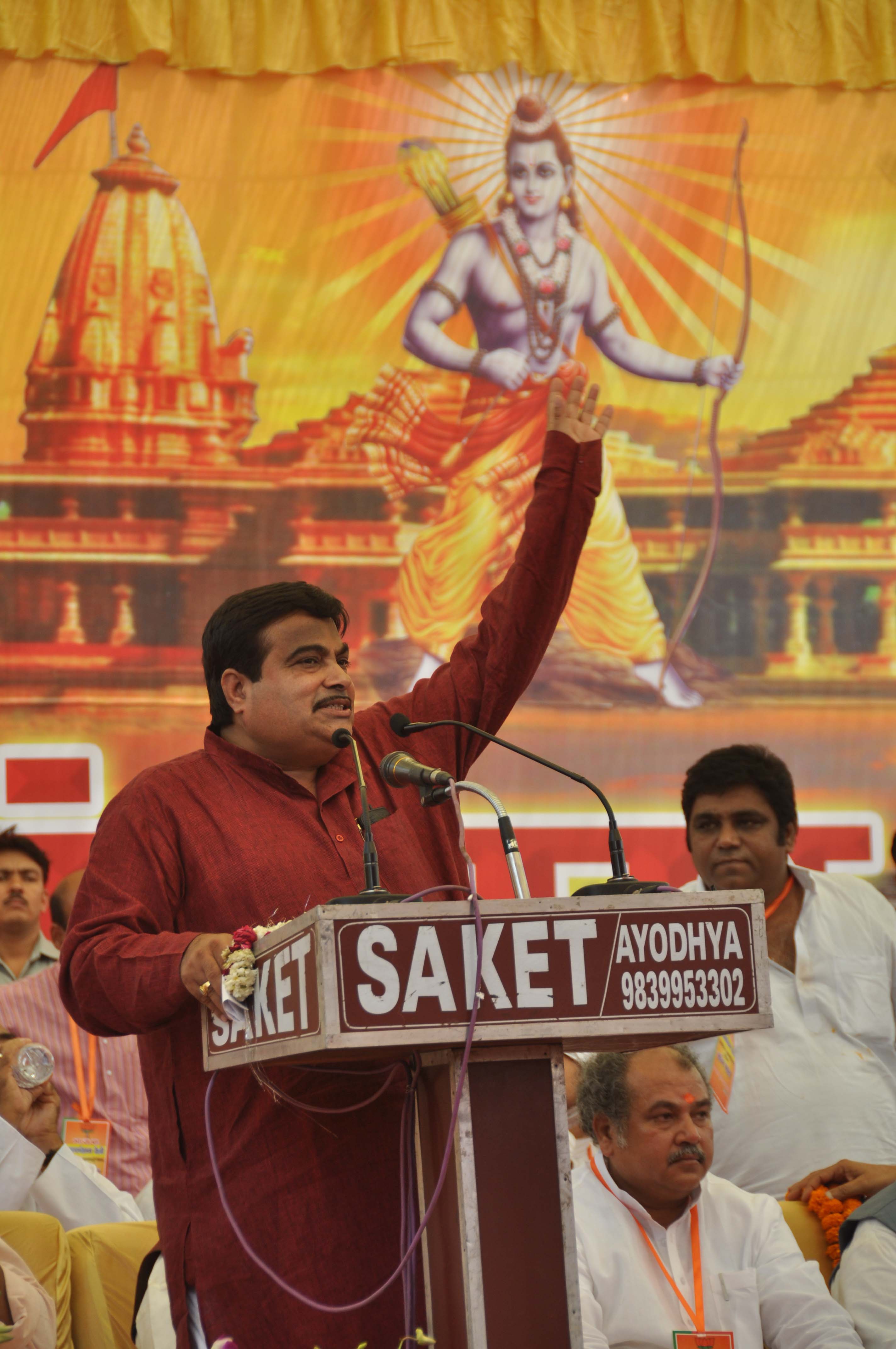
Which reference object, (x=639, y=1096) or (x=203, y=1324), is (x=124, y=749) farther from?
(x=203, y=1324)

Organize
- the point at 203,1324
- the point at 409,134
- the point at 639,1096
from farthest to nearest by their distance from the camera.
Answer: the point at 409,134
the point at 639,1096
the point at 203,1324

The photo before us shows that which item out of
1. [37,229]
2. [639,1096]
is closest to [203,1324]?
[639,1096]

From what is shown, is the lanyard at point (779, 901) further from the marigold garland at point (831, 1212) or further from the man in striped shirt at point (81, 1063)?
the man in striped shirt at point (81, 1063)

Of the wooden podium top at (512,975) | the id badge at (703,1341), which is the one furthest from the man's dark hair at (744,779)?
the wooden podium top at (512,975)

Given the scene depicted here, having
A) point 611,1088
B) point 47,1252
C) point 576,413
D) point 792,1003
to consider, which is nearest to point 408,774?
point 576,413

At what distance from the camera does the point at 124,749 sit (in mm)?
4457

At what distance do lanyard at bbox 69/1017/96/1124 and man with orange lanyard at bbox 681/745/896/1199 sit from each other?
1.51 meters

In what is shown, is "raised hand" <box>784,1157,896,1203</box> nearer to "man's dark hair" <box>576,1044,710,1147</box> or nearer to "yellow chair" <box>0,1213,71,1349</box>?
"man's dark hair" <box>576,1044,710,1147</box>

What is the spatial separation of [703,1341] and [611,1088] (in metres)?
0.47

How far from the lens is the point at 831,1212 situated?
9.82ft

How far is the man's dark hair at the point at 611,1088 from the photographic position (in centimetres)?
281

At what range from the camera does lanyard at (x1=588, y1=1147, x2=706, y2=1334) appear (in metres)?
2.68

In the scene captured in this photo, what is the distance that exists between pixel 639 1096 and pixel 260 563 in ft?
7.47

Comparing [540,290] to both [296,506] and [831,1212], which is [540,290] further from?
[831,1212]
